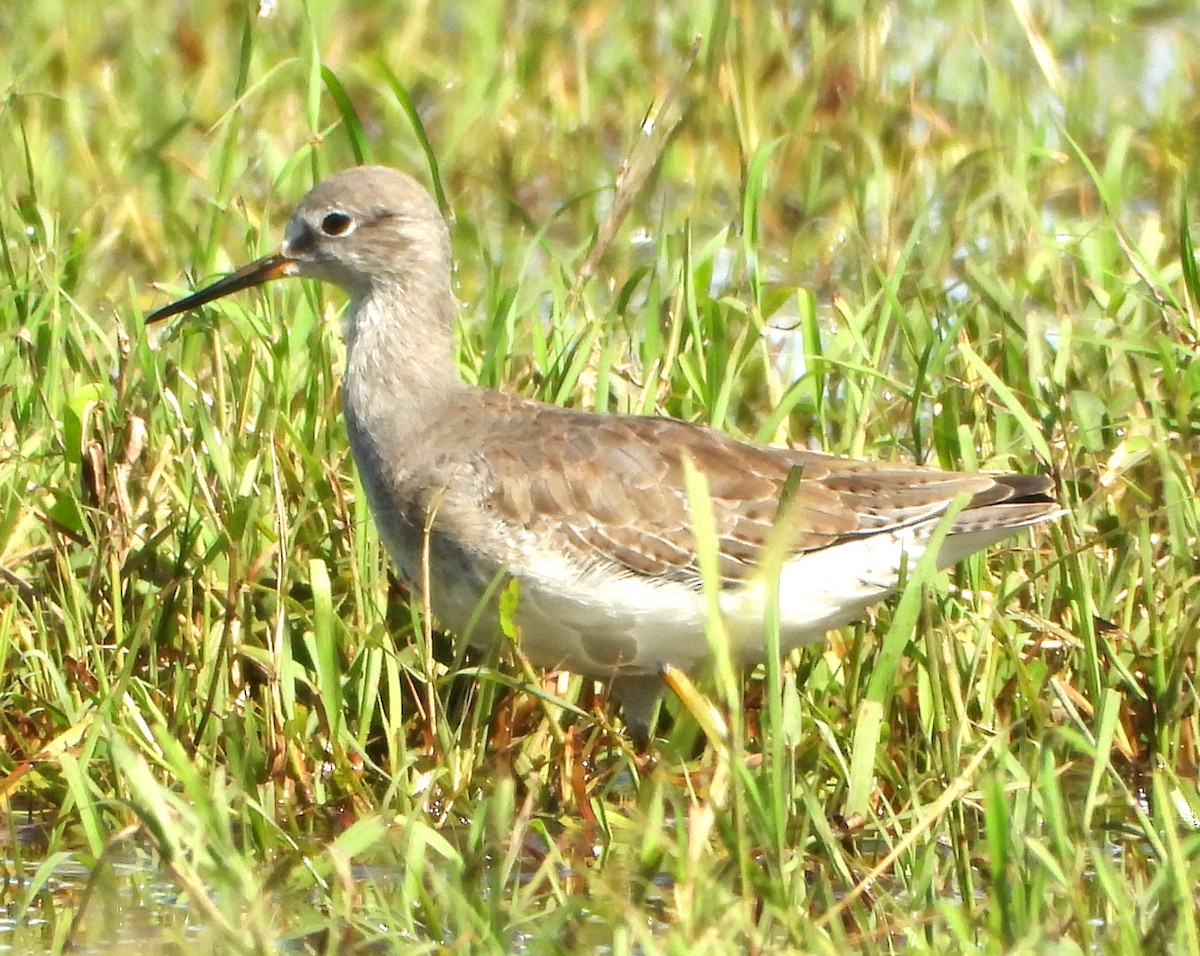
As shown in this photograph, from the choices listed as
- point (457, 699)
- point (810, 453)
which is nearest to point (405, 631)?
point (457, 699)

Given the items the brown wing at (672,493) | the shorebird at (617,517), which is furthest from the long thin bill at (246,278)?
the brown wing at (672,493)

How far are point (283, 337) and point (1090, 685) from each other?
93.7 inches

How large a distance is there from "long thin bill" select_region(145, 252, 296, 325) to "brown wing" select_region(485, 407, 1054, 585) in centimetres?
91

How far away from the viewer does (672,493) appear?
5.72 m

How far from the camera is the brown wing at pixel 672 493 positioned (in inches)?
220

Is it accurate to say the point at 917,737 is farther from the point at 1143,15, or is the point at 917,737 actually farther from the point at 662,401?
the point at 1143,15

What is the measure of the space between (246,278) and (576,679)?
1.43 metres

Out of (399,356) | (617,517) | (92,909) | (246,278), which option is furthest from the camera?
(246,278)

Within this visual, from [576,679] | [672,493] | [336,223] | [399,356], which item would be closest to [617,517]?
[672,493]

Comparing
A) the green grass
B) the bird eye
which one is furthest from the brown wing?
the bird eye

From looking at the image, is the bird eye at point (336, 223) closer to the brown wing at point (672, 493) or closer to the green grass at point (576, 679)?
the green grass at point (576, 679)

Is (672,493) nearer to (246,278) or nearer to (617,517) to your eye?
(617,517)

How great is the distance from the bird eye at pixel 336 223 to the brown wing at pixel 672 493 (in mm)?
838

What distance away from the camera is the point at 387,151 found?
9273mm
